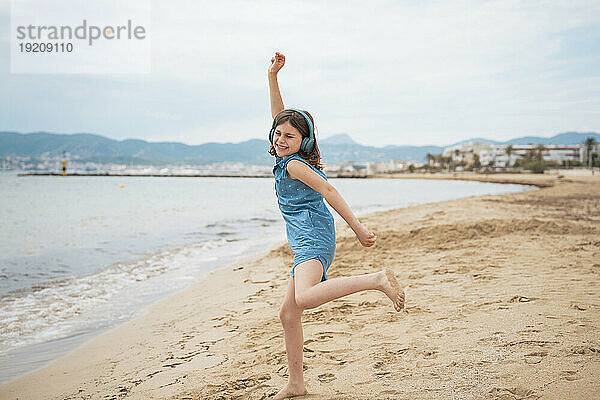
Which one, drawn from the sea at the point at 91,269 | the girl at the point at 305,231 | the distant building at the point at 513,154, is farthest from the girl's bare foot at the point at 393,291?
the distant building at the point at 513,154

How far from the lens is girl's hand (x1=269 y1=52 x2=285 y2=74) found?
10.0 feet

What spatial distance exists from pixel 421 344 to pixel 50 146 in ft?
627

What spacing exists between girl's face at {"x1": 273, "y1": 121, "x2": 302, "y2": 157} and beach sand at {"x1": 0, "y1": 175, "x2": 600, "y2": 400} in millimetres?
1426

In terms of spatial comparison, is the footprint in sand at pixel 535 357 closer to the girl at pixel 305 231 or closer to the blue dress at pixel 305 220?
the girl at pixel 305 231

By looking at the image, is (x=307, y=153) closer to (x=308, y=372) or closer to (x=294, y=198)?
(x=294, y=198)

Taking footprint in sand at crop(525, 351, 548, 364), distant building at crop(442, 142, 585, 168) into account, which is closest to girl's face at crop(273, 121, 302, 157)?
footprint in sand at crop(525, 351, 548, 364)

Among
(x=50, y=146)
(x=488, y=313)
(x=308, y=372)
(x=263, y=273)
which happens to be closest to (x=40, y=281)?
(x=263, y=273)

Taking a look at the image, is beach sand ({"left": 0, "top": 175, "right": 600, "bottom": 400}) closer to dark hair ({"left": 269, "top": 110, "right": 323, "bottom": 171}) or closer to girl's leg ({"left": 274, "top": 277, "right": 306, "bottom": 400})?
girl's leg ({"left": 274, "top": 277, "right": 306, "bottom": 400})

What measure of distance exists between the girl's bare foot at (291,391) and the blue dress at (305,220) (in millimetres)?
667

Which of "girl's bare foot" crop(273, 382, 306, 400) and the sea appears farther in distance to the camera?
the sea

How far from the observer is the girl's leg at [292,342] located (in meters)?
2.56

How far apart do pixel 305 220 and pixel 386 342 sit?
1.35 m

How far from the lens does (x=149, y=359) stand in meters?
3.76

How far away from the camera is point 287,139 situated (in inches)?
101
